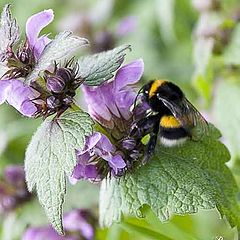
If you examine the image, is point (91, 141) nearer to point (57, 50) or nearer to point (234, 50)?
point (57, 50)

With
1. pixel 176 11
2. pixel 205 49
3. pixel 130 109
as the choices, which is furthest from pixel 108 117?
pixel 176 11

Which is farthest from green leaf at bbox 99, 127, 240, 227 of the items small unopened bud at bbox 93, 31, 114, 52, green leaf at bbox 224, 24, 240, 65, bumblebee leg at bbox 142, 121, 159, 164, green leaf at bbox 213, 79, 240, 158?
small unopened bud at bbox 93, 31, 114, 52

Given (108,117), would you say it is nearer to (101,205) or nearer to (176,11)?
(101,205)

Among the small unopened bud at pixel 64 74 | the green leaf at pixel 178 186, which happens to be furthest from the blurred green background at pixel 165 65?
the small unopened bud at pixel 64 74

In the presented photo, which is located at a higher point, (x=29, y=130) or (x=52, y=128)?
(x=52, y=128)

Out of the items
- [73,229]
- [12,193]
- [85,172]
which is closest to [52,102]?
[85,172]

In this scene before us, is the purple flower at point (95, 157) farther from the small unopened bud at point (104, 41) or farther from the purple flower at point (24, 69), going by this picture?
the small unopened bud at point (104, 41)
